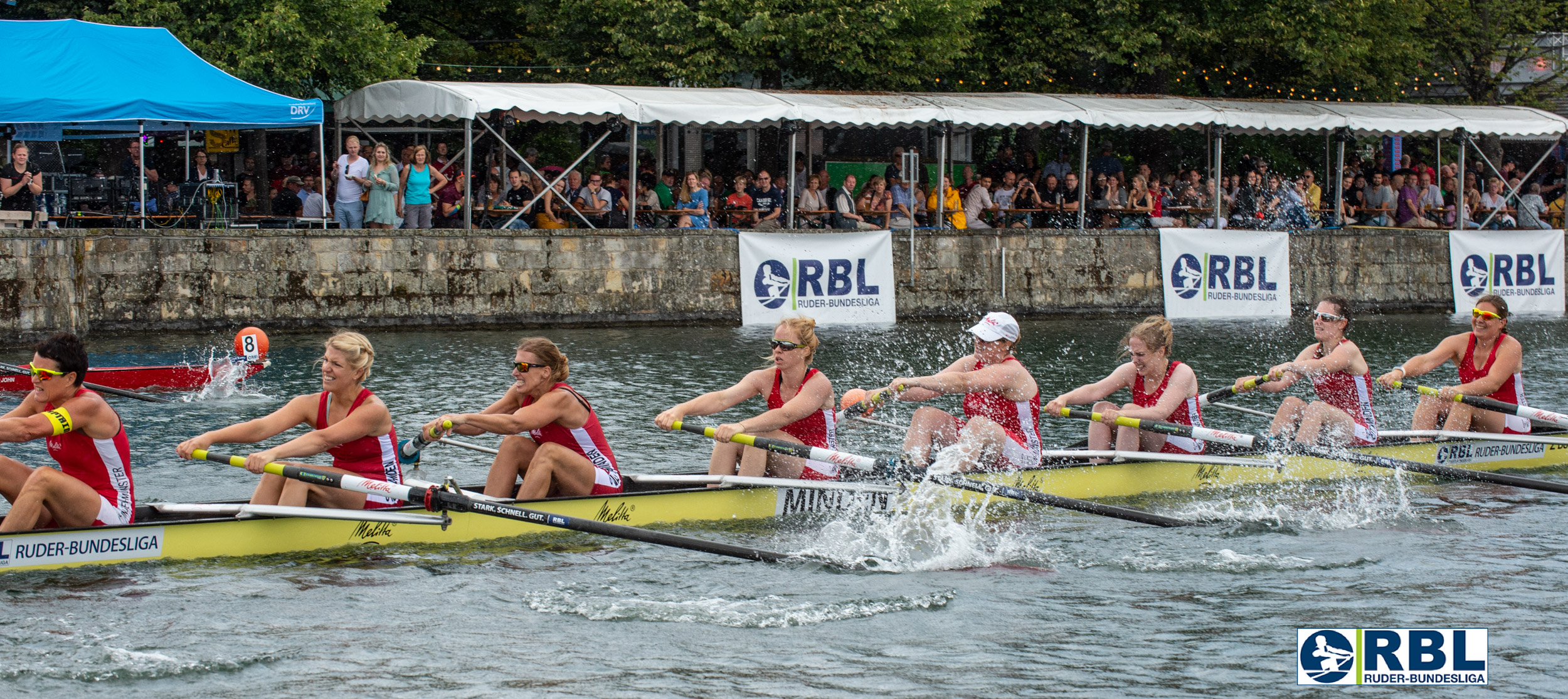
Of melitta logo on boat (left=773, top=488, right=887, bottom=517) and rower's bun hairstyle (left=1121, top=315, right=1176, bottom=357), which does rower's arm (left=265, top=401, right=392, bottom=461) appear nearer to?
melitta logo on boat (left=773, top=488, right=887, bottom=517)

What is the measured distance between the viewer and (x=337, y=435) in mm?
8836

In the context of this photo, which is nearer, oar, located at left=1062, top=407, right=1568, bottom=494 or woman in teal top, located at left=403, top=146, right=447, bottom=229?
oar, located at left=1062, top=407, right=1568, bottom=494

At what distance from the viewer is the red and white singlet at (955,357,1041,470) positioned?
10531mm

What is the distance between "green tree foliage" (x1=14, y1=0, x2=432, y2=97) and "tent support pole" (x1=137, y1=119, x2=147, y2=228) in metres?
2.42

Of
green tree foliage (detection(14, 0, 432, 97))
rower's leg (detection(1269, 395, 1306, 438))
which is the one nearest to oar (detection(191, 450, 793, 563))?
rower's leg (detection(1269, 395, 1306, 438))

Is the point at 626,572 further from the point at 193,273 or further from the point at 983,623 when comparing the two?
the point at 193,273

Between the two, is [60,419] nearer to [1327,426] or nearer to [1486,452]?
[1327,426]

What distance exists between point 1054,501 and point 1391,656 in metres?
2.42

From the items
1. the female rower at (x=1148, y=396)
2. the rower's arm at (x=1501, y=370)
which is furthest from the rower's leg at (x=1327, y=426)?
the rower's arm at (x=1501, y=370)

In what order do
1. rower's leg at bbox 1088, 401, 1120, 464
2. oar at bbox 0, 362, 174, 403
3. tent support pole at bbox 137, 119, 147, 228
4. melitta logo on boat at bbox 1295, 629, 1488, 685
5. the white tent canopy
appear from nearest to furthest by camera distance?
1. melitta logo on boat at bbox 1295, 629, 1488, 685
2. rower's leg at bbox 1088, 401, 1120, 464
3. oar at bbox 0, 362, 174, 403
4. tent support pole at bbox 137, 119, 147, 228
5. the white tent canopy

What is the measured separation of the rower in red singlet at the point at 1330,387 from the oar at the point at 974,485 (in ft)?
8.22

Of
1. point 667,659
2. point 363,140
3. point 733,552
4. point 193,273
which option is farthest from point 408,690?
point 363,140

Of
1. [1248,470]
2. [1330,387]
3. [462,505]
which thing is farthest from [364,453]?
[1330,387]

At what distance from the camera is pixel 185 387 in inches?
623
